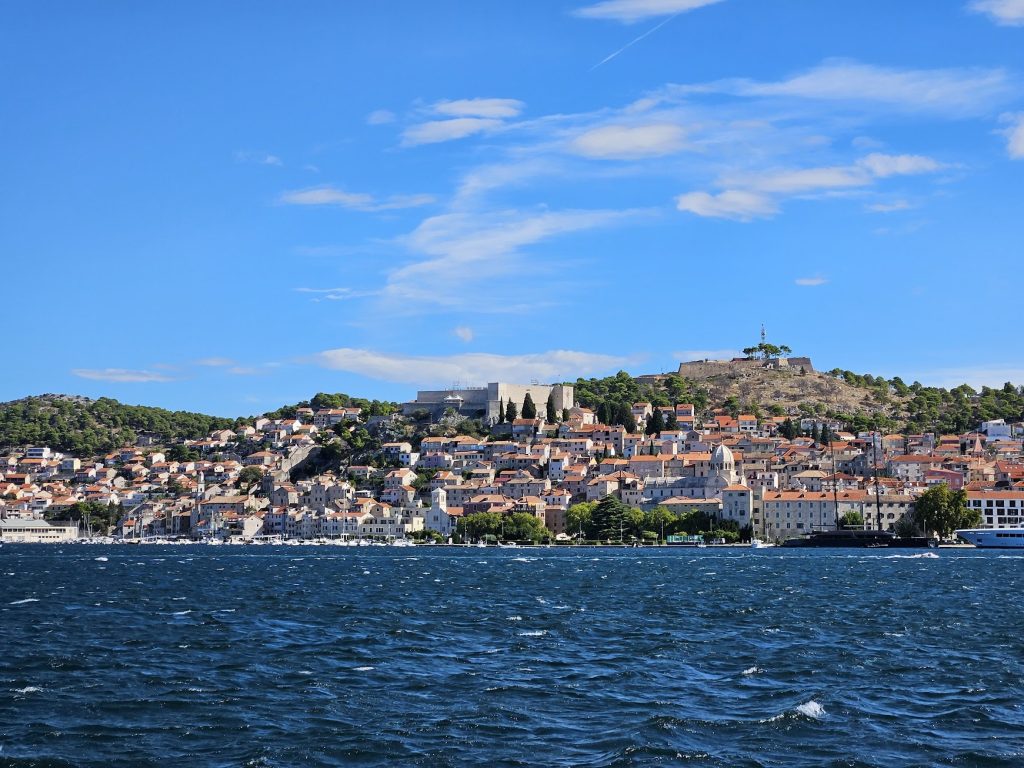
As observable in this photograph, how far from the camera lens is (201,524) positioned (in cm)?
16150

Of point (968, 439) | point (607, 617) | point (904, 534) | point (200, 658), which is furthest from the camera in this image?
point (968, 439)

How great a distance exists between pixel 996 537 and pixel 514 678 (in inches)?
3818

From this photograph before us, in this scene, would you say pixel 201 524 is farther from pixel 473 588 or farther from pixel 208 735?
pixel 208 735

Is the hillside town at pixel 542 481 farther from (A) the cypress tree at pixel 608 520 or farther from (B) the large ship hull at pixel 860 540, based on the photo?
(B) the large ship hull at pixel 860 540

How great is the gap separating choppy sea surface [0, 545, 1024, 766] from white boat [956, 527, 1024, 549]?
66.4 m

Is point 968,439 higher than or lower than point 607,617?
higher

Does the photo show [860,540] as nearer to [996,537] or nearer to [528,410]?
[996,537]

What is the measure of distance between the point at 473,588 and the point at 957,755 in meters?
35.7

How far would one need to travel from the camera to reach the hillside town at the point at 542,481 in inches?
5207

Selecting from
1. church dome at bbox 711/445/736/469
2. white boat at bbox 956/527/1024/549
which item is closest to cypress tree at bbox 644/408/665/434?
church dome at bbox 711/445/736/469

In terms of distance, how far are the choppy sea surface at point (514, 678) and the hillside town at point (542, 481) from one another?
83.6 meters

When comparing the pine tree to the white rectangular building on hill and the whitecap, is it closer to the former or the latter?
the white rectangular building on hill

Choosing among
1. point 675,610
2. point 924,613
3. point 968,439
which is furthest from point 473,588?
point 968,439

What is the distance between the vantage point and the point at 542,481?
152 meters
